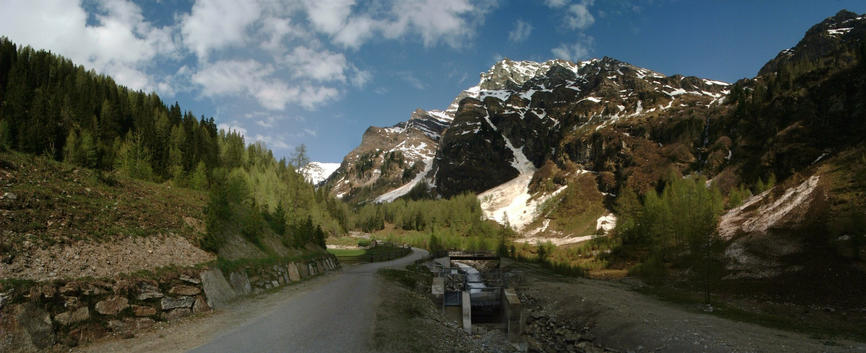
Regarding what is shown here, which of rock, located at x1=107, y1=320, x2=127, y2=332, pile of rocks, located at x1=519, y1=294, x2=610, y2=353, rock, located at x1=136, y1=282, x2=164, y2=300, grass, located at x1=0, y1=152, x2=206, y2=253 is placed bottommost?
pile of rocks, located at x1=519, y1=294, x2=610, y2=353

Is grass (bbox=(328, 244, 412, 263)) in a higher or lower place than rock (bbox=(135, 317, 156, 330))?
lower

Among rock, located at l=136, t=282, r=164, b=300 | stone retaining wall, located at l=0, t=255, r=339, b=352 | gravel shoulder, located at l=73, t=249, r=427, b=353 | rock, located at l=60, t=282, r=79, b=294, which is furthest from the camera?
rock, located at l=136, t=282, r=164, b=300

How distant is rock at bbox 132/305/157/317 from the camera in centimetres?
1298

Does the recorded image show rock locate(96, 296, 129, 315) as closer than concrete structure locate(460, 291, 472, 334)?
Yes

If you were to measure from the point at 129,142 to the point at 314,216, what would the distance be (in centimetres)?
4562

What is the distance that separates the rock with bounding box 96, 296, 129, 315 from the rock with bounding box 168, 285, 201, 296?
6.89 ft

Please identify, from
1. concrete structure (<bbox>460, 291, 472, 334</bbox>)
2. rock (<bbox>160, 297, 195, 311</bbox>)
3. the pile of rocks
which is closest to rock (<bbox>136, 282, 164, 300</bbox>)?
rock (<bbox>160, 297, 195, 311</bbox>)

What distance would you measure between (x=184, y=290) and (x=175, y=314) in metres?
1.30

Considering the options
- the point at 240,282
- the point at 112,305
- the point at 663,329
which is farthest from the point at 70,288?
the point at 663,329

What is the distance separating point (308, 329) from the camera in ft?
46.3

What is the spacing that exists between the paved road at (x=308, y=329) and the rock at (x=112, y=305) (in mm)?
3342

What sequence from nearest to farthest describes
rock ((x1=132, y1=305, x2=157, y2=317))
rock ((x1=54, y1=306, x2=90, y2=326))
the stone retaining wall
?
the stone retaining wall
rock ((x1=54, y1=306, x2=90, y2=326))
rock ((x1=132, y1=305, x2=157, y2=317))

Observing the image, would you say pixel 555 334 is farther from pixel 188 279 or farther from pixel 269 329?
pixel 188 279

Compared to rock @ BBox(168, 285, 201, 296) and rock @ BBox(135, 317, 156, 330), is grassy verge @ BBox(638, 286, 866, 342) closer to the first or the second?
rock @ BBox(168, 285, 201, 296)
